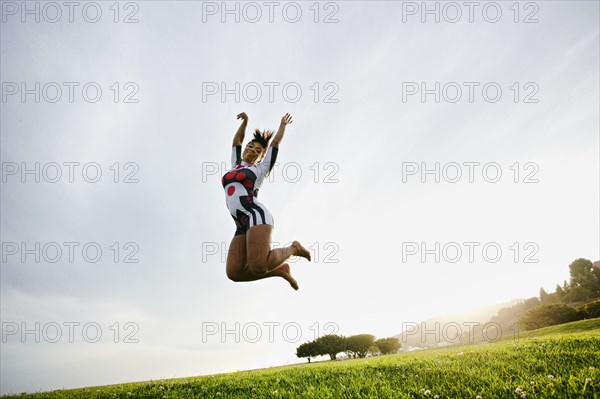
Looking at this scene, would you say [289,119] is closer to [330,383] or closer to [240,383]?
[330,383]

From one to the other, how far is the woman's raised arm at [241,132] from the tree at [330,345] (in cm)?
3913

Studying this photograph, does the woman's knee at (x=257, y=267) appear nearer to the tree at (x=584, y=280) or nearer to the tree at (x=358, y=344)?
the tree at (x=358, y=344)

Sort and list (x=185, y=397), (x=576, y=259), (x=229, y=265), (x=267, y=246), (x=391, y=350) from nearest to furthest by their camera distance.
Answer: (x=267, y=246)
(x=229, y=265)
(x=185, y=397)
(x=391, y=350)
(x=576, y=259)

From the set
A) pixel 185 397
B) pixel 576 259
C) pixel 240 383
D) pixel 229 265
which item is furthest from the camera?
pixel 576 259

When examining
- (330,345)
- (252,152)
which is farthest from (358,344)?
(252,152)

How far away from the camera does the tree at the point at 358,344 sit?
4056 cm

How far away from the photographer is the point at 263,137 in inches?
240

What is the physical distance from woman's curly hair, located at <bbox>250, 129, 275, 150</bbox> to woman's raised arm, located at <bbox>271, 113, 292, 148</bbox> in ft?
2.09

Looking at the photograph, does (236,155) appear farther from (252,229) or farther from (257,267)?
(257,267)

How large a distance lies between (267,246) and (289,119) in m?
2.27

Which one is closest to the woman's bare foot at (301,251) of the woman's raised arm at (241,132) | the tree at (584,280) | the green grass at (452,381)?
the woman's raised arm at (241,132)

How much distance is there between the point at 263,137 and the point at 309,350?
129ft

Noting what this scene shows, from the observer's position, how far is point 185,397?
684 cm

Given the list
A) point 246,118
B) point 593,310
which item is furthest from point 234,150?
point 593,310
